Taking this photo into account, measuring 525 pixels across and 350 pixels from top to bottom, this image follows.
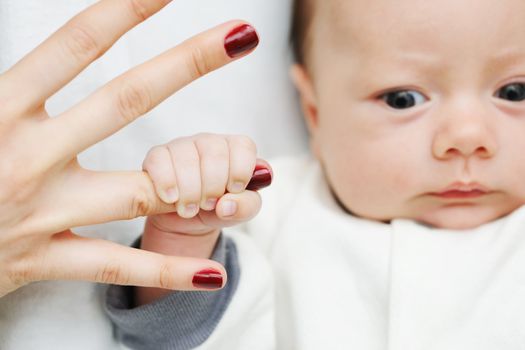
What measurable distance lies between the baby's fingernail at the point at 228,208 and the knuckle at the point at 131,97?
167 millimetres

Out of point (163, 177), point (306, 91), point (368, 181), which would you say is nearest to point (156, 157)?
point (163, 177)

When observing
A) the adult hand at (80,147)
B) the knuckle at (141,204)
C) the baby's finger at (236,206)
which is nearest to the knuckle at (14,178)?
the adult hand at (80,147)

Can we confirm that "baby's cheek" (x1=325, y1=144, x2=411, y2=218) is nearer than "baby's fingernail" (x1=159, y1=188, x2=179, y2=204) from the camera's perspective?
No

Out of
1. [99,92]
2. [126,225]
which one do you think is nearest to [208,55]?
[99,92]

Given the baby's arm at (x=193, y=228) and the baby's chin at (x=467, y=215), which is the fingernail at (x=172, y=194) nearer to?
the baby's arm at (x=193, y=228)

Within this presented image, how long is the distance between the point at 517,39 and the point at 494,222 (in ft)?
1.01

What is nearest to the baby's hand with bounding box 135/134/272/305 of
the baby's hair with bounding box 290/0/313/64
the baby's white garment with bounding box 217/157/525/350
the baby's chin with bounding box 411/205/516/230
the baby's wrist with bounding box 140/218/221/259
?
the baby's wrist with bounding box 140/218/221/259

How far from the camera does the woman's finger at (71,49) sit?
31.1 inches

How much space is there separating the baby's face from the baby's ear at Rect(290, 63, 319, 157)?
0.42ft

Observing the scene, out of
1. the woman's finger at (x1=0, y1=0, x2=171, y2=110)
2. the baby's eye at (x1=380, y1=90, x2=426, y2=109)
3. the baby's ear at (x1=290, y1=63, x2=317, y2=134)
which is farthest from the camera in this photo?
the baby's ear at (x1=290, y1=63, x2=317, y2=134)

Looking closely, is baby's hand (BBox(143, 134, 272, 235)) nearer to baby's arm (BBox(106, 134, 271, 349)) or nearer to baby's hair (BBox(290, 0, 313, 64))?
baby's arm (BBox(106, 134, 271, 349))

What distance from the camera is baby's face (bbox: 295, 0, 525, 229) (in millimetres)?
1097

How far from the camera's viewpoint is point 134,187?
0.85m

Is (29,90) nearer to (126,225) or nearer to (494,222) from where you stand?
(126,225)
